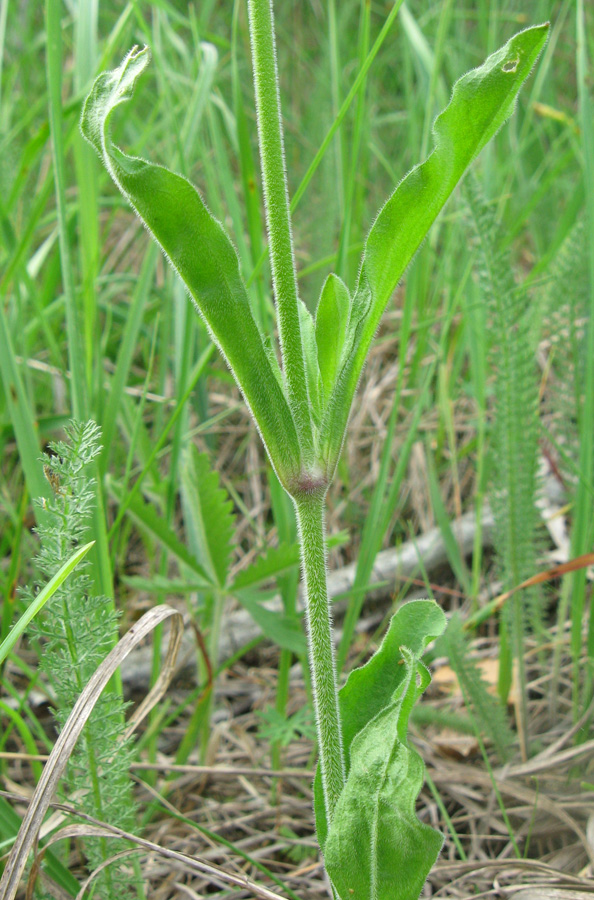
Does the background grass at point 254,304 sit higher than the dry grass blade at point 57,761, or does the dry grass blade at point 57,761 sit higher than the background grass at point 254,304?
the background grass at point 254,304

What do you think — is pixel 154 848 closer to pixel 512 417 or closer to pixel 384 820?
pixel 384 820

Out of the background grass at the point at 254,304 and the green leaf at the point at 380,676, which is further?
the background grass at the point at 254,304

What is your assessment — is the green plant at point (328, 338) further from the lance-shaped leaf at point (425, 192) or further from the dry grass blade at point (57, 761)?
the dry grass blade at point (57, 761)

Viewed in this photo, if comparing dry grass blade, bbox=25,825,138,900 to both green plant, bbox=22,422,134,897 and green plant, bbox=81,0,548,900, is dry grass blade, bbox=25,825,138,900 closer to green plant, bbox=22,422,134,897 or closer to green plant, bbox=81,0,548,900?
green plant, bbox=22,422,134,897

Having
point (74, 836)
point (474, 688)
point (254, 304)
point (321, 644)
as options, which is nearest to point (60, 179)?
point (254, 304)

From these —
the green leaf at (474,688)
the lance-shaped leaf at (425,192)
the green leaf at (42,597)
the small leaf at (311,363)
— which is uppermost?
the lance-shaped leaf at (425,192)

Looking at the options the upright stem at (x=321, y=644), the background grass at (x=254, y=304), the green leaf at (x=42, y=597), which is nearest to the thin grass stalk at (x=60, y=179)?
the background grass at (x=254, y=304)

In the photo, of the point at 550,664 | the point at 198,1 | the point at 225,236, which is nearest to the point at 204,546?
the point at 225,236
